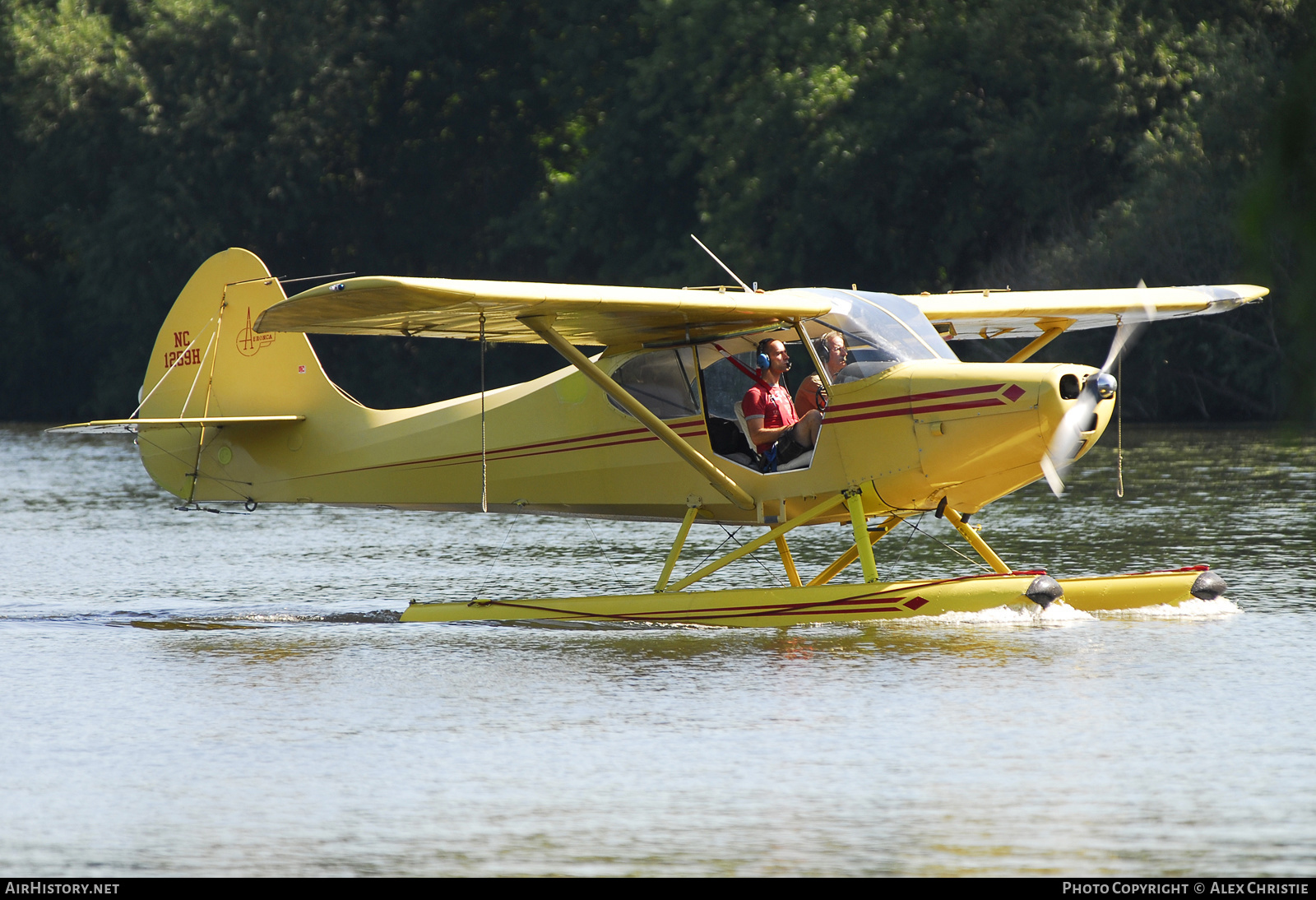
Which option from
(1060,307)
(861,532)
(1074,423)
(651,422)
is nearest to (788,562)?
(861,532)

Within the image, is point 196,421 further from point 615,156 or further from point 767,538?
point 615,156

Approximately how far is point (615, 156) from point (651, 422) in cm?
3591

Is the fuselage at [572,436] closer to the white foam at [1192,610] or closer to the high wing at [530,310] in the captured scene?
the high wing at [530,310]

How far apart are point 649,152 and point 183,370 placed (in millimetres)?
34118

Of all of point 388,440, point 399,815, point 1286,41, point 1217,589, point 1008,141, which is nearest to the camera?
point 399,815

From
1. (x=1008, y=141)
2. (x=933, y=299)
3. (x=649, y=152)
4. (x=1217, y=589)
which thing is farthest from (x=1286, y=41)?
(x=1217, y=589)

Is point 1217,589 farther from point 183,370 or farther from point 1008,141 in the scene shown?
point 1008,141

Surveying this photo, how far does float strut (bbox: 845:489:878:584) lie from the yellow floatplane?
0.02 metres

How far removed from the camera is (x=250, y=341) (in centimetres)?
1194

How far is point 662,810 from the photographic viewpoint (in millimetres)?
5711

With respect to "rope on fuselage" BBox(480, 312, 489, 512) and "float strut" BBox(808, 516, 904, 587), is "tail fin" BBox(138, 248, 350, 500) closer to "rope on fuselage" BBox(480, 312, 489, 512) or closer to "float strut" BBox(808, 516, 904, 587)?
"rope on fuselage" BBox(480, 312, 489, 512)

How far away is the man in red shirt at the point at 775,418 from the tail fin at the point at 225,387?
3.24 m

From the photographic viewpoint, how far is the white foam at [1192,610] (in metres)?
9.57

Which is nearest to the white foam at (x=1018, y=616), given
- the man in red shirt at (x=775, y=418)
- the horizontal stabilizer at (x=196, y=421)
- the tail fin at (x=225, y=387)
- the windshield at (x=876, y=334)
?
the man in red shirt at (x=775, y=418)
